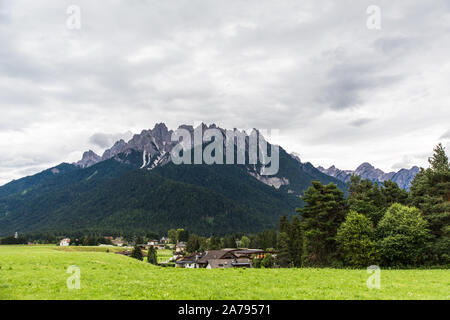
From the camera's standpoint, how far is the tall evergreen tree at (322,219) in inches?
1935

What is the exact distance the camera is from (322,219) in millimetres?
50562

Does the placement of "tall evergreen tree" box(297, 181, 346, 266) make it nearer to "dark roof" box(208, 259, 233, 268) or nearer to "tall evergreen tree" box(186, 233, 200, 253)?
"dark roof" box(208, 259, 233, 268)

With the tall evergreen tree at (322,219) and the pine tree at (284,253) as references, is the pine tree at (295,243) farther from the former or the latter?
the tall evergreen tree at (322,219)

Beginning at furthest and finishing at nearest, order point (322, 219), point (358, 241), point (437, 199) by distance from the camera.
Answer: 1. point (322, 219)
2. point (437, 199)
3. point (358, 241)

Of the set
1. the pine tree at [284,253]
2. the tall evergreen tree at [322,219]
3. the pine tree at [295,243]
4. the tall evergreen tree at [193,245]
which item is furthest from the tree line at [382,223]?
the tall evergreen tree at [193,245]

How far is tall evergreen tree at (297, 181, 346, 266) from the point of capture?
49.2 m

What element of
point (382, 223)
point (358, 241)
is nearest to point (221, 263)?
point (358, 241)

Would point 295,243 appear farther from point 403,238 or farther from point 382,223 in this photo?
point 403,238

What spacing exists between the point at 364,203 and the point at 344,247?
9.99 meters

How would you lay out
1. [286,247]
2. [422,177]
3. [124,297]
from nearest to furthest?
[124,297] → [422,177] → [286,247]

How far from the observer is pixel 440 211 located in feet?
149
